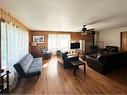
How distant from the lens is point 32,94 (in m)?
2.60

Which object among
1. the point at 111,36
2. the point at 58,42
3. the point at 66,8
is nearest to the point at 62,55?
the point at 66,8

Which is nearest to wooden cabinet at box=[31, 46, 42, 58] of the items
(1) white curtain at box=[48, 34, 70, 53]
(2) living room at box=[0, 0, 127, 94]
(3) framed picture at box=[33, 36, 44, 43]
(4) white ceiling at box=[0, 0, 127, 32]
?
(2) living room at box=[0, 0, 127, 94]

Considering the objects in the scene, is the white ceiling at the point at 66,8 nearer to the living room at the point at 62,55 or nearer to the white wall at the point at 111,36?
the living room at the point at 62,55

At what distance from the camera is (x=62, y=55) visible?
5016 millimetres

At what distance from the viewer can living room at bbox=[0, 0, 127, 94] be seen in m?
2.42

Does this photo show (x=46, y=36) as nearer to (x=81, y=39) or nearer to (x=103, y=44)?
(x=81, y=39)

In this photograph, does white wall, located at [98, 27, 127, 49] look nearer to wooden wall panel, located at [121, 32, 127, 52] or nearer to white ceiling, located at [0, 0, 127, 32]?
wooden wall panel, located at [121, 32, 127, 52]

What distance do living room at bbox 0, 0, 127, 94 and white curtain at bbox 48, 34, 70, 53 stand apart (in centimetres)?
105

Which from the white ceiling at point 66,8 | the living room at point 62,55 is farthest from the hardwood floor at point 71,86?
the white ceiling at point 66,8

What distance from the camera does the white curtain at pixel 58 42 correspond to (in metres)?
8.52

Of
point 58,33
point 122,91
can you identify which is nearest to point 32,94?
point 122,91

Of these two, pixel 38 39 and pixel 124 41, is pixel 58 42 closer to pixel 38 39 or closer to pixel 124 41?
pixel 38 39

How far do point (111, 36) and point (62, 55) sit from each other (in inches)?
186

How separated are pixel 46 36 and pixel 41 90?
19.8 ft
